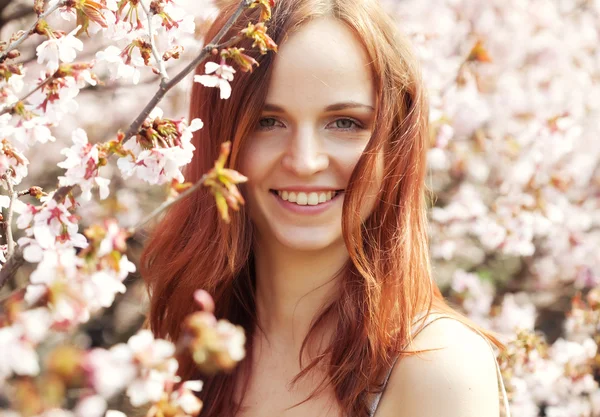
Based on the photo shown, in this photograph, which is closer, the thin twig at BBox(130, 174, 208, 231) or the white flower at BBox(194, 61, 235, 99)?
the thin twig at BBox(130, 174, 208, 231)

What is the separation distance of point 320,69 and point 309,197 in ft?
0.73

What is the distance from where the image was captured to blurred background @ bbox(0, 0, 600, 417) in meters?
2.58

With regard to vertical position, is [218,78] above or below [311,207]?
above

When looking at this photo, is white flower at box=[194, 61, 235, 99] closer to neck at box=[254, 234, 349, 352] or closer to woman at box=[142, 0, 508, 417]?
woman at box=[142, 0, 508, 417]

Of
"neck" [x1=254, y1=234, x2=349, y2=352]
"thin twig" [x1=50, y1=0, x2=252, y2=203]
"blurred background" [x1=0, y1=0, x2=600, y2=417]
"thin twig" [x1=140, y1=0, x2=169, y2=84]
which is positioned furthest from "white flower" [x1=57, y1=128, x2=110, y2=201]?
"blurred background" [x1=0, y1=0, x2=600, y2=417]

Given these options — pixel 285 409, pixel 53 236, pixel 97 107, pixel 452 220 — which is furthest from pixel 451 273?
pixel 53 236

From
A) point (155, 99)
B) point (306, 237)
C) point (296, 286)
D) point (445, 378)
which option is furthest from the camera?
point (296, 286)

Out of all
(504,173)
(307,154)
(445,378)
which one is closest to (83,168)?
(307,154)

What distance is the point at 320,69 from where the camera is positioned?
4.41ft

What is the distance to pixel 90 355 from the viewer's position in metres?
0.69

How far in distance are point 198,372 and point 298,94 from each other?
61 cm

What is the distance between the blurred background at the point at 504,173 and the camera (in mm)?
2580

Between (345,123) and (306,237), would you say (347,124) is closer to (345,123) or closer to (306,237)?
(345,123)

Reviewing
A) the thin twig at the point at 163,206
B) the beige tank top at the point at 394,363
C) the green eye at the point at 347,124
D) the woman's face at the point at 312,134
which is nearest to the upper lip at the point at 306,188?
the woman's face at the point at 312,134
